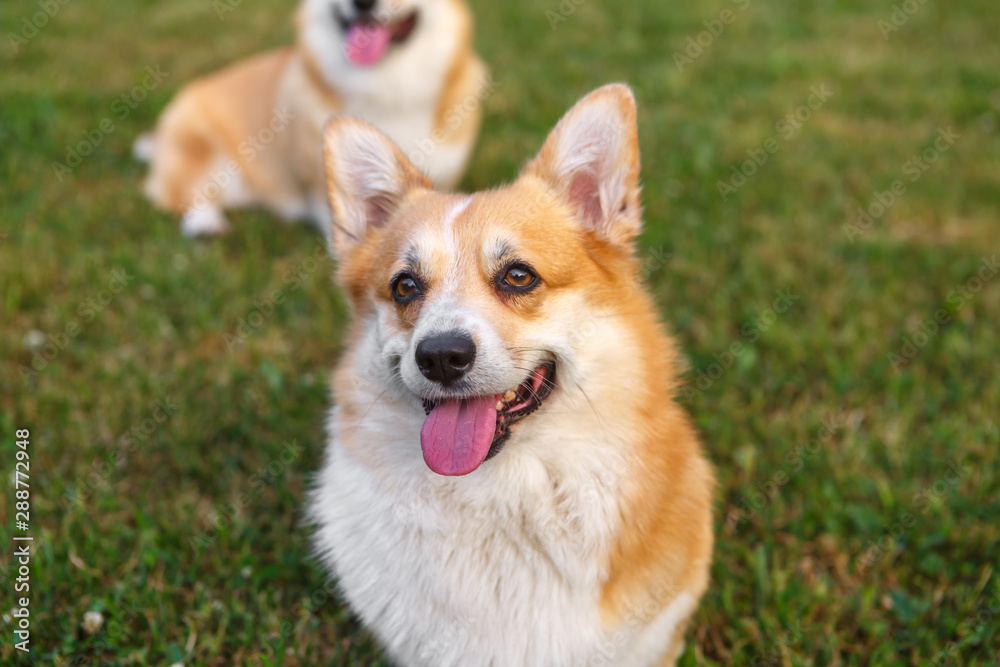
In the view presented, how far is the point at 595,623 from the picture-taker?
2.21 m

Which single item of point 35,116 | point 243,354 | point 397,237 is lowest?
point 35,116

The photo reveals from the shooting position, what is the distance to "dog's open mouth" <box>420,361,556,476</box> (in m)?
2.15

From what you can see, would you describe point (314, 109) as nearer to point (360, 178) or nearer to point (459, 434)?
point (360, 178)

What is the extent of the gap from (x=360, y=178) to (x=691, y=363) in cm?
209

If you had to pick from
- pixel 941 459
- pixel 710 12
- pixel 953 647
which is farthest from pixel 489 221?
pixel 710 12

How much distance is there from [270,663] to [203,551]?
0.63 meters

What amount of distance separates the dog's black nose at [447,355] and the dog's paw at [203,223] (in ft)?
12.2

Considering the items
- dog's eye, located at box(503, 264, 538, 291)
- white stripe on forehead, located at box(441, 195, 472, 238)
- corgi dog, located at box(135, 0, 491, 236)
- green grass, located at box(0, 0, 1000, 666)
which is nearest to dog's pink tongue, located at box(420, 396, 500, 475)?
dog's eye, located at box(503, 264, 538, 291)

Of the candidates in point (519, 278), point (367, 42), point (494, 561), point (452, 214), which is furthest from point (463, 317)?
point (367, 42)

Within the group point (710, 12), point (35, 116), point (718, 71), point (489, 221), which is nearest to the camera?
point (489, 221)

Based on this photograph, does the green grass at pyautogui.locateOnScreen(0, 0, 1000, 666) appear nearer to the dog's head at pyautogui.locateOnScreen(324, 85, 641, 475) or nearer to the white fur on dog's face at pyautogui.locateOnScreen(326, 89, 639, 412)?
the dog's head at pyautogui.locateOnScreen(324, 85, 641, 475)

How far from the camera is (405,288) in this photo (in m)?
2.39


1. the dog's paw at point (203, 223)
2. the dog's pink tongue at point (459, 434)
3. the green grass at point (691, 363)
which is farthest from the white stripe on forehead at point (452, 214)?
the dog's paw at point (203, 223)

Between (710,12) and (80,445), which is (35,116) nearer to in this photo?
(80,445)
